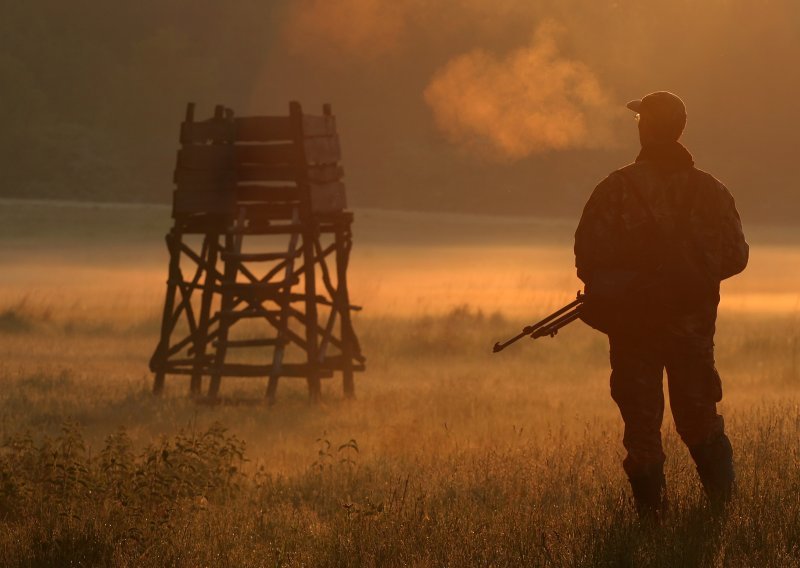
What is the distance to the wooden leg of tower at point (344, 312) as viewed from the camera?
1741 centimetres

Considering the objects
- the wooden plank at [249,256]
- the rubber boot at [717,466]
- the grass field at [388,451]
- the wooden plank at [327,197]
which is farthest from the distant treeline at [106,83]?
the rubber boot at [717,466]

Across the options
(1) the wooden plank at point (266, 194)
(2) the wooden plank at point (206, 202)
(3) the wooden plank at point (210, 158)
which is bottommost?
(2) the wooden plank at point (206, 202)

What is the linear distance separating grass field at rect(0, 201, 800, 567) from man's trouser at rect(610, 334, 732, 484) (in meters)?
0.41

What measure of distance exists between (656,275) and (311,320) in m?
9.33

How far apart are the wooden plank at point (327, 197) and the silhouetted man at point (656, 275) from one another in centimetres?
871

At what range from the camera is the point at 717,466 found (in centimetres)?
834

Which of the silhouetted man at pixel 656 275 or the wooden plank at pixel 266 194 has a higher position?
the wooden plank at pixel 266 194

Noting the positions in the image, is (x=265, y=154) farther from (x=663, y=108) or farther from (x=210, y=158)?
(x=663, y=108)

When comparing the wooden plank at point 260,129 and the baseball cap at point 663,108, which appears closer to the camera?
the baseball cap at point 663,108

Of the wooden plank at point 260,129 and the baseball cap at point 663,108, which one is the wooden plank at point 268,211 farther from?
the baseball cap at point 663,108

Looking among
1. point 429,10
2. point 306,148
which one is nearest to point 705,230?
point 306,148

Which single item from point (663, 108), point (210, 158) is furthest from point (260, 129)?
point (663, 108)

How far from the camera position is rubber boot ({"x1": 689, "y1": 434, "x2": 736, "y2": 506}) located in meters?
8.32

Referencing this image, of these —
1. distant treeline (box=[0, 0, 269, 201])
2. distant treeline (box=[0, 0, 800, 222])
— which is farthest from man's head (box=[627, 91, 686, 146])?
distant treeline (box=[0, 0, 269, 201])
